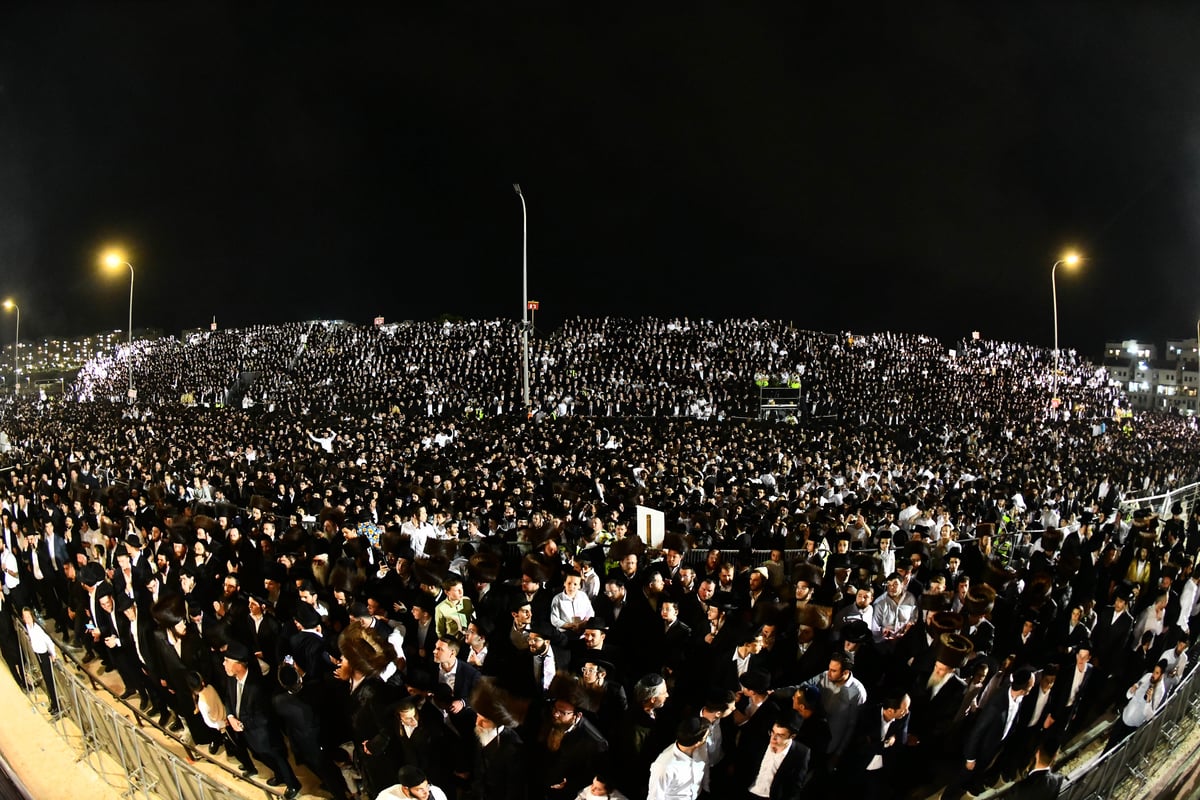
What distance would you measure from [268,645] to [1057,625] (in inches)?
247

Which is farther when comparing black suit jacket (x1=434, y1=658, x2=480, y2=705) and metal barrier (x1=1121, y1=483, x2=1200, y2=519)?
metal barrier (x1=1121, y1=483, x2=1200, y2=519)

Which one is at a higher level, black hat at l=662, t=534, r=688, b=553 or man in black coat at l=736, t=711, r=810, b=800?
black hat at l=662, t=534, r=688, b=553

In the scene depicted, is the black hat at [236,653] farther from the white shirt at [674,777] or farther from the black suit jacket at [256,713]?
Answer: the white shirt at [674,777]

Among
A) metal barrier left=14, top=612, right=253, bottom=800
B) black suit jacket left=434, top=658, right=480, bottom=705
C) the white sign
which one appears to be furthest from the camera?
the white sign

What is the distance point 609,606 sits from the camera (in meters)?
5.58

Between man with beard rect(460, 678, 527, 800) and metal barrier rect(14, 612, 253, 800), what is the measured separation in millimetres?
1205

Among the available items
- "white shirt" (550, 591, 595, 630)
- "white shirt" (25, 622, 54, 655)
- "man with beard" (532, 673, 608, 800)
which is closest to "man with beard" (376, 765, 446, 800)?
"man with beard" (532, 673, 608, 800)

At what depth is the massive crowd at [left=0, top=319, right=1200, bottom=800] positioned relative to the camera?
368 centimetres

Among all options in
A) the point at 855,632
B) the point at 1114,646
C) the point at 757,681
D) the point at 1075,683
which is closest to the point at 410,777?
the point at 757,681

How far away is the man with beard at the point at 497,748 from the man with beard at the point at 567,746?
146 millimetres

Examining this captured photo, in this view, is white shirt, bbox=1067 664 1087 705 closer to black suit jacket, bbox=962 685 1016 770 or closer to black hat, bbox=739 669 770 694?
black suit jacket, bbox=962 685 1016 770

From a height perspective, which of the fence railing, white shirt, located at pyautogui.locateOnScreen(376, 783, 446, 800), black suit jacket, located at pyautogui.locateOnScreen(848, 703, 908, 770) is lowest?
the fence railing

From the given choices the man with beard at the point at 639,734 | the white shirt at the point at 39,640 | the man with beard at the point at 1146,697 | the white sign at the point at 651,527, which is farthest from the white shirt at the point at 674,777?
the white shirt at the point at 39,640

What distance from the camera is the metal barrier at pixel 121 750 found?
3.57 metres
